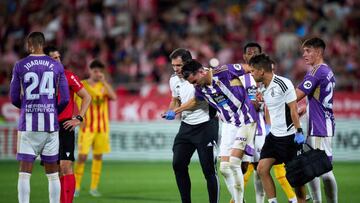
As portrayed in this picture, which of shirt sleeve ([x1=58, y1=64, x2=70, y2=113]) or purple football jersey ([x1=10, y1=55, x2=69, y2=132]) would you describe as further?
shirt sleeve ([x1=58, y1=64, x2=70, y2=113])

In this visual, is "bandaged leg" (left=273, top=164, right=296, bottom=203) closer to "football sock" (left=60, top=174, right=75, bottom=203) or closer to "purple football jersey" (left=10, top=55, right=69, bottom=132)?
"football sock" (left=60, top=174, right=75, bottom=203)

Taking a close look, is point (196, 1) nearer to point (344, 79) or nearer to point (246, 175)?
point (344, 79)

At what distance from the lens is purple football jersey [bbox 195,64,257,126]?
10.9 m

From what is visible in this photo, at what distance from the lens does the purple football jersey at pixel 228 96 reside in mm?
10914

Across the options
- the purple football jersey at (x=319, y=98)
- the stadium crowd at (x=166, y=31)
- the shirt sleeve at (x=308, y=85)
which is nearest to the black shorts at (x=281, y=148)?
the purple football jersey at (x=319, y=98)

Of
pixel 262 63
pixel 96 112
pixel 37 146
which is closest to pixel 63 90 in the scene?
pixel 37 146

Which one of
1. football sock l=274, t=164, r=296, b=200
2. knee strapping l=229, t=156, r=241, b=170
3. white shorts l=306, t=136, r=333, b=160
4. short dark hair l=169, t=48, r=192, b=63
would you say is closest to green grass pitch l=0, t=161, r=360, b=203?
football sock l=274, t=164, r=296, b=200

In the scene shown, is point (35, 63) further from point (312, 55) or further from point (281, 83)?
point (312, 55)

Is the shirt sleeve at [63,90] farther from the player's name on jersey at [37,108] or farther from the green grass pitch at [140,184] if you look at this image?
the green grass pitch at [140,184]

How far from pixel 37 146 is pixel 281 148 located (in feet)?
10.4

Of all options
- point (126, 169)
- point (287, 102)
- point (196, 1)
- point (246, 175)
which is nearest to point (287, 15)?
point (196, 1)

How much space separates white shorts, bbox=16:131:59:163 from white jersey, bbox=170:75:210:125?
2161 mm

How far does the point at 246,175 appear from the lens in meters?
12.5

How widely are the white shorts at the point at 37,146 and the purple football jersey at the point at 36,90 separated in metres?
0.10
